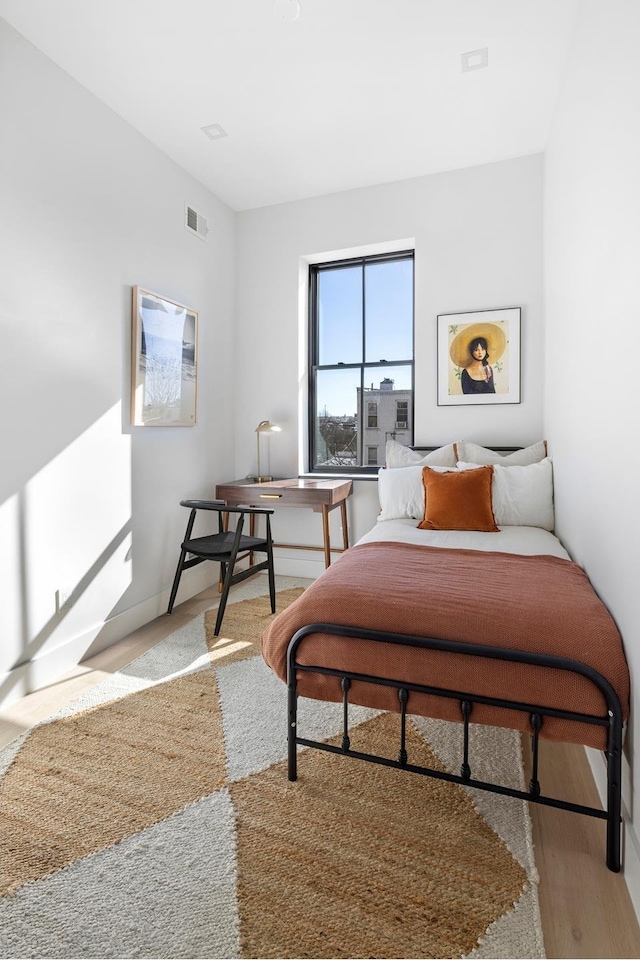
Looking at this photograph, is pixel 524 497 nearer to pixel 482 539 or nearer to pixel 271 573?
pixel 482 539

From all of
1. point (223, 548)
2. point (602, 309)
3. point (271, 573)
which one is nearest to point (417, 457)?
point (271, 573)

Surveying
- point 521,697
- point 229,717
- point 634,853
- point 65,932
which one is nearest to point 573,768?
point 634,853

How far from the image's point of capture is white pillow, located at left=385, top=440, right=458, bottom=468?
3.29 meters

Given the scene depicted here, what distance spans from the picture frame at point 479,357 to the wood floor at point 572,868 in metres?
2.26

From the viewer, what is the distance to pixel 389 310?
12.7 ft

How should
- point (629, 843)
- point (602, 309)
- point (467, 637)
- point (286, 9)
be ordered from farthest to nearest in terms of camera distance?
point (286, 9) < point (602, 309) < point (467, 637) < point (629, 843)

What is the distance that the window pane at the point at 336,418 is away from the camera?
13.1ft

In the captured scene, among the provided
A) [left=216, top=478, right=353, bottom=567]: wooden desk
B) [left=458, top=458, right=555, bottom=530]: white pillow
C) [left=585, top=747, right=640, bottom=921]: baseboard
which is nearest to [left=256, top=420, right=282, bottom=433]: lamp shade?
[left=216, top=478, right=353, bottom=567]: wooden desk

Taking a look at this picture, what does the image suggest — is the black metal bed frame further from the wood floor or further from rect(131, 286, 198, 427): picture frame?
rect(131, 286, 198, 427): picture frame

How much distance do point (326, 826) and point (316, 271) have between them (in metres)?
3.80

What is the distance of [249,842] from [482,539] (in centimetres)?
166

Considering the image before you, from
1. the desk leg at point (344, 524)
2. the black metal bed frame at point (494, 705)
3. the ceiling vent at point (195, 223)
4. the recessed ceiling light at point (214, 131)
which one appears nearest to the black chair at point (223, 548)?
the desk leg at point (344, 524)

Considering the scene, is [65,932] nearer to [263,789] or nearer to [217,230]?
[263,789]

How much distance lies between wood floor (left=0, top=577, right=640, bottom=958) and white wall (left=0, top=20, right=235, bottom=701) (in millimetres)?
539
